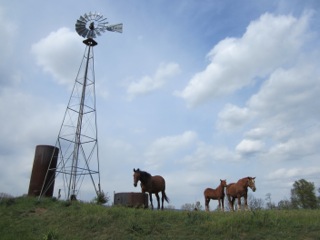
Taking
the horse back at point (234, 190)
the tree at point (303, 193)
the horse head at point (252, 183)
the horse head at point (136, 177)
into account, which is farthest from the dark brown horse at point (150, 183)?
the tree at point (303, 193)

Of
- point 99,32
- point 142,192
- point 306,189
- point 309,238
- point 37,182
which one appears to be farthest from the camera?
point 306,189

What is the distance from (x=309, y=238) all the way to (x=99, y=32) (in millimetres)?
22495

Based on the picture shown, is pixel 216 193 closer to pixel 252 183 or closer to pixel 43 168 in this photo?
pixel 252 183

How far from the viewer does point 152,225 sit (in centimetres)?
1455

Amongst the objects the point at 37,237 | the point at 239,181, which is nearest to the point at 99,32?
the point at 239,181

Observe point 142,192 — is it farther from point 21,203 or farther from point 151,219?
point 21,203

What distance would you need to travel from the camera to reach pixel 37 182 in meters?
23.7

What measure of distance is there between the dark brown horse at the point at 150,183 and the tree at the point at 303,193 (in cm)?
3389

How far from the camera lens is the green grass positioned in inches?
528

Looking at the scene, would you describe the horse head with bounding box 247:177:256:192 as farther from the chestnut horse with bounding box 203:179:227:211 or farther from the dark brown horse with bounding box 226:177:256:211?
the chestnut horse with bounding box 203:179:227:211

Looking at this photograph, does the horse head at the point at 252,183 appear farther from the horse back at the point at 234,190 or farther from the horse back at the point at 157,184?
the horse back at the point at 157,184

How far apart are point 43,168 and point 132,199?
8.54 metres

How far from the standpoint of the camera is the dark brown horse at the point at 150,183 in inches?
772

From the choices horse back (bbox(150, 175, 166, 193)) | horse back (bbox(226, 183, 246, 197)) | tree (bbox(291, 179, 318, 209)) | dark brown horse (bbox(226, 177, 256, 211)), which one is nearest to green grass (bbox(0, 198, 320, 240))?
dark brown horse (bbox(226, 177, 256, 211))
